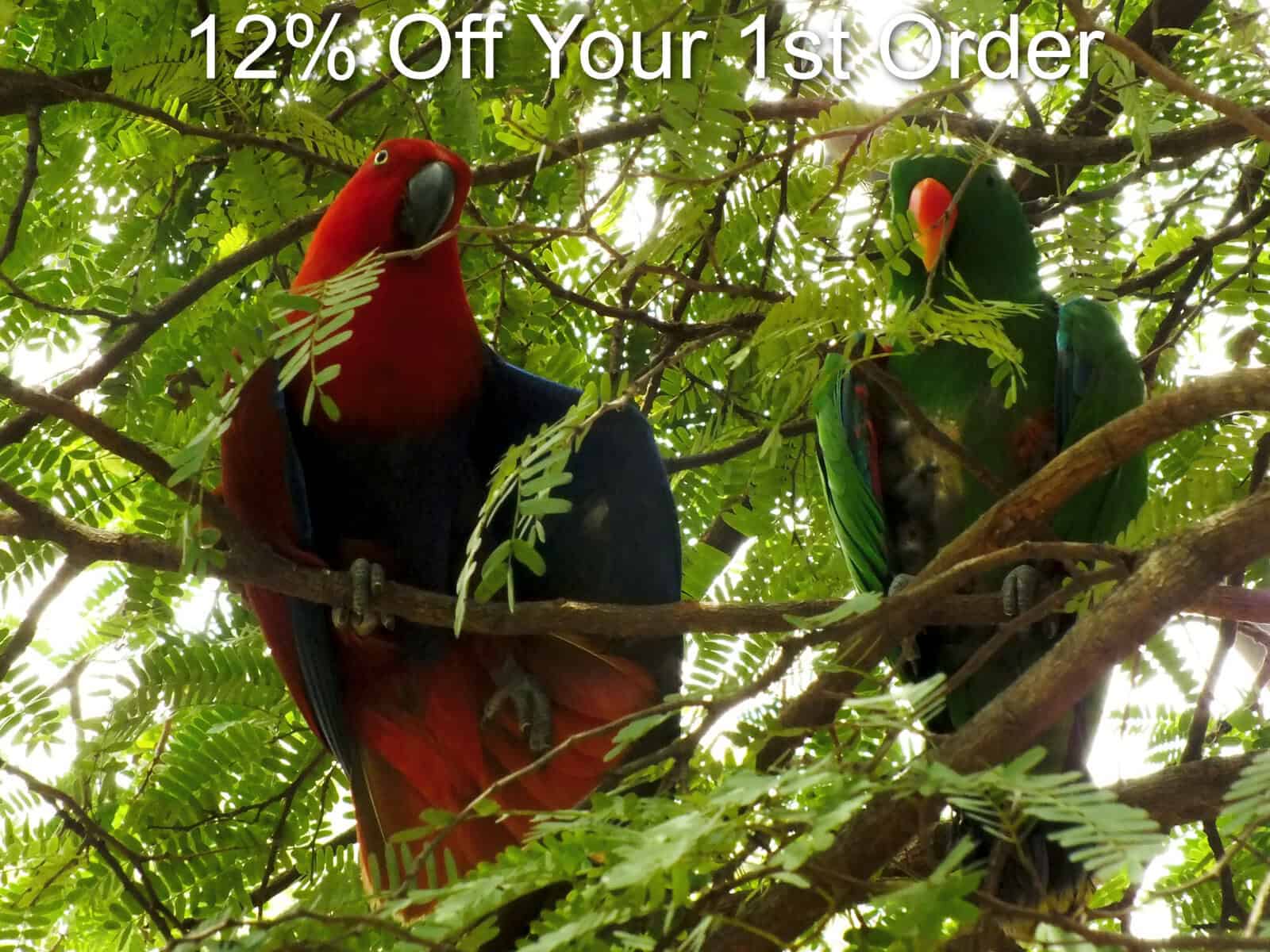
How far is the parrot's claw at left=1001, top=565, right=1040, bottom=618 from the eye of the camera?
1607 mm

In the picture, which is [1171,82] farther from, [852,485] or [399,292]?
[399,292]

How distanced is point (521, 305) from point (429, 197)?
0.38 meters

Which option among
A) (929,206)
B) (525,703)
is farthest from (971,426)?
(525,703)

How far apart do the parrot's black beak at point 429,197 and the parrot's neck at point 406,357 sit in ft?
0.16

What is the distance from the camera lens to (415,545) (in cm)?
195

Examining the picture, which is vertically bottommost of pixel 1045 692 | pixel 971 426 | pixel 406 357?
pixel 1045 692

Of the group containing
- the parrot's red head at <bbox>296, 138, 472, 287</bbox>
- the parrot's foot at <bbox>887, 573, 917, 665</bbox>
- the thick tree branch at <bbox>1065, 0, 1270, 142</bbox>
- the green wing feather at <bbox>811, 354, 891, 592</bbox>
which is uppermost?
the parrot's red head at <bbox>296, 138, 472, 287</bbox>

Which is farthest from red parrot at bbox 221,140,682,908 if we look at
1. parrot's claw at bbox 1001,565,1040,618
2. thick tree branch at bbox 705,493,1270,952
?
thick tree branch at bbox 705,493,1270,952

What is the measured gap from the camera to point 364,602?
1.64 meters

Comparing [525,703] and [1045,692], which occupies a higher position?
[1045,692]

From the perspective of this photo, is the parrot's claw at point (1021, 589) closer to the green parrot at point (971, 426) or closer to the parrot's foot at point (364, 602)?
the green parrot at point (971, 426)

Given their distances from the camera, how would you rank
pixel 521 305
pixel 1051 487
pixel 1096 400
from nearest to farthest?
1. pixel 1051 487
2. pixel 1096 400
3. pixel 521 305

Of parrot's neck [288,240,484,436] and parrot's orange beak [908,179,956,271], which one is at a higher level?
parrot's orange beak [908,179,956,271]

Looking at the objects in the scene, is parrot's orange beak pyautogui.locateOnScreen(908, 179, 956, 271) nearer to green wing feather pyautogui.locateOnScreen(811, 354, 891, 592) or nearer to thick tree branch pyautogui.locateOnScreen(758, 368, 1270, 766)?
green wing feather pyautogui.locateOnScreen(811, 354, 891, 592)
